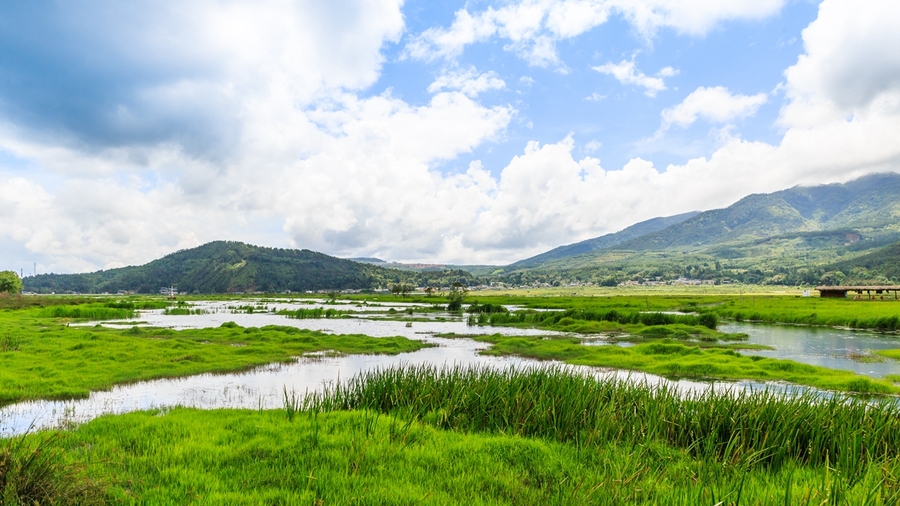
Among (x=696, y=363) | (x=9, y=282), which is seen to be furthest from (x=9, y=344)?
(x=9, y=282)

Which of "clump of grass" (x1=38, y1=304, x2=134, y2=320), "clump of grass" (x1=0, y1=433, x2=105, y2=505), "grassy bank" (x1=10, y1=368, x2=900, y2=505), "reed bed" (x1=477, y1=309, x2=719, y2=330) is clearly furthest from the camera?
"clump of grass" (x1=38, y1=304, x2=134, y2=320)

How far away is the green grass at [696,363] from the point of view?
62.4 feet

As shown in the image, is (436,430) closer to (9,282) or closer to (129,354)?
(129,354)

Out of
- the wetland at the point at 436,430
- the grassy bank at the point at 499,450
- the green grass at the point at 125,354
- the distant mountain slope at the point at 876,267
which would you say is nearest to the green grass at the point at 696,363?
the wetland at the point at 436,430

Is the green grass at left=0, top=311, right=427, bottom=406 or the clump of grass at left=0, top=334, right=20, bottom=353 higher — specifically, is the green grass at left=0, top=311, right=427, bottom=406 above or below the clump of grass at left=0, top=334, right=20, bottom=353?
below

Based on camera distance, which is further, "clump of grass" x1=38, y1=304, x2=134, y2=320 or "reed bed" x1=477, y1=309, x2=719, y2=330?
"clump of grass" x1=38, y1=304, x2=134, y2=320

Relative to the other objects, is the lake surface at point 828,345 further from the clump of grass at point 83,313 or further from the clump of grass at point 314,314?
the clump of grass at point 83,313

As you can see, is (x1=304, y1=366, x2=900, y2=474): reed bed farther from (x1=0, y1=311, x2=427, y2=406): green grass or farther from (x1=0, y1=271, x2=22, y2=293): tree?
(x1=0, y1=271, x2=22, y2=293): tree

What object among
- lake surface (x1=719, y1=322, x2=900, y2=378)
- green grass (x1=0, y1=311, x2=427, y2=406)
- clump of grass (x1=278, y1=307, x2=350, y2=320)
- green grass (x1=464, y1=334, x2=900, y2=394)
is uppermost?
green grass (x1=0, y1=311, x2=427, y2=406)

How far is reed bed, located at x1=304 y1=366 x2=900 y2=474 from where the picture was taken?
8.91 meters

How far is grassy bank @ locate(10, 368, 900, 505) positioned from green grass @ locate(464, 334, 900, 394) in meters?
11.5

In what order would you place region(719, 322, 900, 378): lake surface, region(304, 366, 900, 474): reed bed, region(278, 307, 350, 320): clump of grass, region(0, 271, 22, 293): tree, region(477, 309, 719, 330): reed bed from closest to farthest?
region(304, 366, 900, 474): reed bed
region(719, 322, 900, 378): lake surface
region(477, 309, 719, 330): reed bed
region(278, 307, 350, 320): clump of grass
region(0, 271, 22, 293): tree

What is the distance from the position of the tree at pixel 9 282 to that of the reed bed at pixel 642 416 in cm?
11900

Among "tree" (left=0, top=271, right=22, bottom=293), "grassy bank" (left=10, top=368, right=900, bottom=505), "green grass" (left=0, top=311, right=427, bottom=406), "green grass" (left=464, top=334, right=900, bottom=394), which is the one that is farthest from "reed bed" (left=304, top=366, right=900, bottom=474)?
"tree" (left=0, top=271, right=22, bottom=293)
